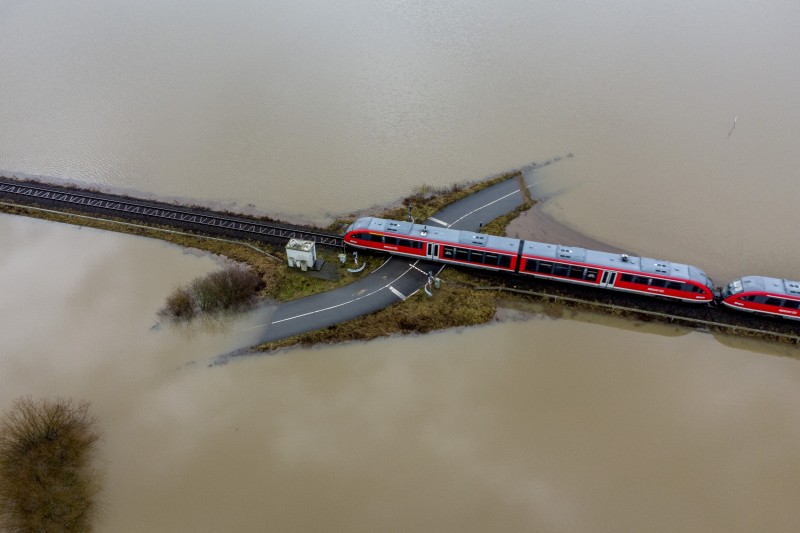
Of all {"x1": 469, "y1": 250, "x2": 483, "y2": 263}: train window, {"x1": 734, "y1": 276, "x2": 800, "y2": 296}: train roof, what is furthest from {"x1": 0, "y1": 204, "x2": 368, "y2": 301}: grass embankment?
{"x1": 734, "y1": 276, "x2": 800, "y2": 296}: train roof

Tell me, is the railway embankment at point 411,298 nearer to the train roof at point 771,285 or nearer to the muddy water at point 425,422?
the muddy water at point 425,422

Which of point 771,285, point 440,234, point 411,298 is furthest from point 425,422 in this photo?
point 771,285

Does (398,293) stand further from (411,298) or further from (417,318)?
(417,318)

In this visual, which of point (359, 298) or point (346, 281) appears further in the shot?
point (346, 281)

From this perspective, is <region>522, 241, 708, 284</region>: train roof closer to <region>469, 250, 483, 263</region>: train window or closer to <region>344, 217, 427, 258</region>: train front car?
<region>469, 250, 483, 263</region>: train window

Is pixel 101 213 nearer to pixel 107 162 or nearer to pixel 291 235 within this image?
pixel 107 162

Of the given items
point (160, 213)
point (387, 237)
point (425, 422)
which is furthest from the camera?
point (160, 213)

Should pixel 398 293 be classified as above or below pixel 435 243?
below
